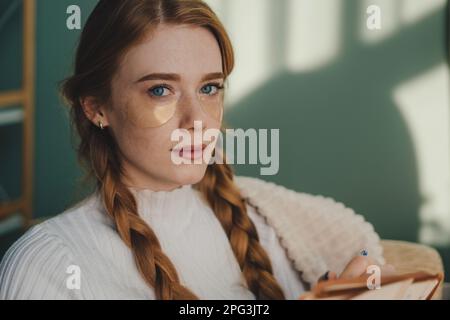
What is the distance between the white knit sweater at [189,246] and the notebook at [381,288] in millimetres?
125

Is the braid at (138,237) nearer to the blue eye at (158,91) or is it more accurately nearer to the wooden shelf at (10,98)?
the blue eye at (158,91)

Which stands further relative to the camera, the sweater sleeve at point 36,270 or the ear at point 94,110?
the ear at point 94,110

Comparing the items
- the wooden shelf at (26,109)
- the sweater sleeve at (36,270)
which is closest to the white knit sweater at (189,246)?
the sweater sleeve at (36,270)

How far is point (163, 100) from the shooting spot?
1104mm

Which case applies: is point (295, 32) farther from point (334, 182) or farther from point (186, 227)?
point (186, 227)

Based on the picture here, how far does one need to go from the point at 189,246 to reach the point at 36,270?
278mm

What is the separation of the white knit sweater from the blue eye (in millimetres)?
172

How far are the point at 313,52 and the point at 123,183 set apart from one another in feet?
1.56

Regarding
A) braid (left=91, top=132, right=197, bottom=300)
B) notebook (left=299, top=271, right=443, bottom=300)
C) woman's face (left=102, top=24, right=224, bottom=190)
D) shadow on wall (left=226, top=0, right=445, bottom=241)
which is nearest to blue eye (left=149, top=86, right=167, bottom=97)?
woman's face (left=102, top=24, right=224, bottom=190)

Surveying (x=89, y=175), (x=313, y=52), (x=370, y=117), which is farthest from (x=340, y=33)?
(x=89, y=175)

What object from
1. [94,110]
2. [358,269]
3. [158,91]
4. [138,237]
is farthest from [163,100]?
[358,269]

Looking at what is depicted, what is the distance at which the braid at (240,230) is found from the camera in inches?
47.3

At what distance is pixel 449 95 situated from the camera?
1.35 metres

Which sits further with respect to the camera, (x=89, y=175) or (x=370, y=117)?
(x=370, y=117)
